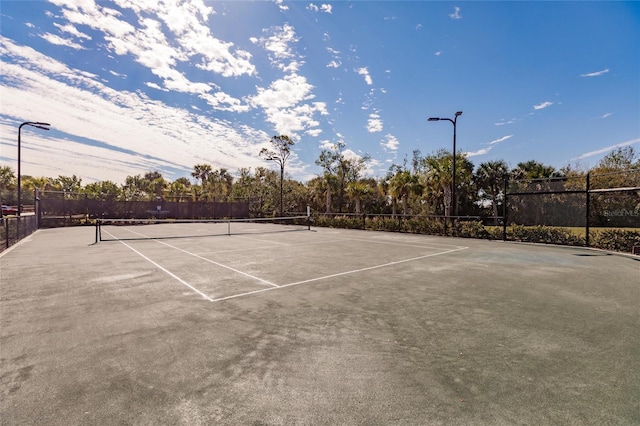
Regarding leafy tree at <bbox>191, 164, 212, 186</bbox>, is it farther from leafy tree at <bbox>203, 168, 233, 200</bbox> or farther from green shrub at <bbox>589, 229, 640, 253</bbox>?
green shrub at <bbox>589, 229, 640, 253</bbox>

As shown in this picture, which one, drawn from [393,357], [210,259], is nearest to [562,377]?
[393,357]

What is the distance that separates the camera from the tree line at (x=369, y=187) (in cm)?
3216

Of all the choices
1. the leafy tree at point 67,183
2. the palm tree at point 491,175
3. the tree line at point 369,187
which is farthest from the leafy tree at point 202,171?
the palm tree at point 491,175

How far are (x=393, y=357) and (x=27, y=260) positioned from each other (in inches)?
515

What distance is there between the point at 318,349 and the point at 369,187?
118 feet

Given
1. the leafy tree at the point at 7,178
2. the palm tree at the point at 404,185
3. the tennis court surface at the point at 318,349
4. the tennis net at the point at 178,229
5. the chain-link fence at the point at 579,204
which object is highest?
the leafy tree at the point at 7,178

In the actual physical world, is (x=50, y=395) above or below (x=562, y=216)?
below

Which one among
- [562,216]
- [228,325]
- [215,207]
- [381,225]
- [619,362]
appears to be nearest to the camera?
[619,362]

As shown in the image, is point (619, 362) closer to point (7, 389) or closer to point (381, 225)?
point (7, 389)

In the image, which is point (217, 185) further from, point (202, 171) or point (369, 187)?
point (369, 187)

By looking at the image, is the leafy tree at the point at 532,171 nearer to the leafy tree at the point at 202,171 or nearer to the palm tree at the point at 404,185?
the palm tree at the point at 404,185

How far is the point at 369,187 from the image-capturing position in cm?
3866

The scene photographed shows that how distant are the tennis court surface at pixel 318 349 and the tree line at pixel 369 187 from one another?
20523 millimetres

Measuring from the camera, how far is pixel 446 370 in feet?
10.8
